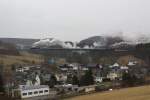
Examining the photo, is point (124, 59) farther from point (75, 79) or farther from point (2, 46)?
point (2, 46)

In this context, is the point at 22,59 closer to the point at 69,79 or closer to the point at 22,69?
the point at 22,69

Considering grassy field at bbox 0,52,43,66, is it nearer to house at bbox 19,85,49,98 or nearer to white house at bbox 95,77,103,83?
house at bbox 19,85,49,98

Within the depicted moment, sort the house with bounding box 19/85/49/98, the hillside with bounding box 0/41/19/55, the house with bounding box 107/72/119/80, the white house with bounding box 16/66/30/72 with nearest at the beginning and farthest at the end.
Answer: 1. the house with bounding box 19/85/49/98
2. the white house with bounding box 16/66/30/72
3. the hillside with bounding box 0/41/19/55
4. the house with bounding box 107/72/119/80

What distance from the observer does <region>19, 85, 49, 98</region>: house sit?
10902 millimetres

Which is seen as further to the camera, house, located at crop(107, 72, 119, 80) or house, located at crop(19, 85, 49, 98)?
house, located at crop(107, 72, 119, 80)

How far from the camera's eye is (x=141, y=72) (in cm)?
1423

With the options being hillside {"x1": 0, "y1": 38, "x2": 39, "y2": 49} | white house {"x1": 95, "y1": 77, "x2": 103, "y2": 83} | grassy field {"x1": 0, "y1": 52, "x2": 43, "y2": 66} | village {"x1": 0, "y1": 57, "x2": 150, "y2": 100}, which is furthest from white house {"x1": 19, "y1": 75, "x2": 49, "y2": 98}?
white house {"x1": 95, "y1": 77, "x2": 103, "y2": 83}

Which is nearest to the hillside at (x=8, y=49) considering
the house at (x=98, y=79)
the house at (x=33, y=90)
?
the house at (x=33, y=90)

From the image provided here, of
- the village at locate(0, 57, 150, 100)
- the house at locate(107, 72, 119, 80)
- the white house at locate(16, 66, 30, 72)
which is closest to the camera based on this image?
the village at locate(0, 57, 150, 100)

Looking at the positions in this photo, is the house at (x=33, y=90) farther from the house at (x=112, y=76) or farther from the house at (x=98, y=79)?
the house at (x=112, y=76)

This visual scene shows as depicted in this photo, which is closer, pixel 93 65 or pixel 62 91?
pixel 62 91

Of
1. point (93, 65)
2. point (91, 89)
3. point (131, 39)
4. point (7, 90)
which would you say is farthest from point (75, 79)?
point (131, 39)

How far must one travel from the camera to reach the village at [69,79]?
1120cm

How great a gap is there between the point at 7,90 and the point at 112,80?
4.08m
